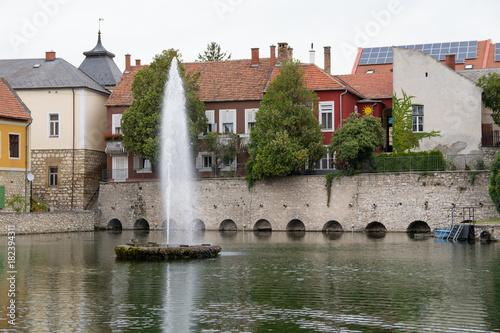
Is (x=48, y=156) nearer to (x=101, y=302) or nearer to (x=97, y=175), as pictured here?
(x=97, y=175)

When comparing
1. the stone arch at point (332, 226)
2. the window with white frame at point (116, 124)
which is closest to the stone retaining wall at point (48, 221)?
the window with white frame at point (116, 124)

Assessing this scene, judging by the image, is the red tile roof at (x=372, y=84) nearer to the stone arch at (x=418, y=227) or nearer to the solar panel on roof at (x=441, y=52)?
the solar panel on roof at (x=441, y=52)

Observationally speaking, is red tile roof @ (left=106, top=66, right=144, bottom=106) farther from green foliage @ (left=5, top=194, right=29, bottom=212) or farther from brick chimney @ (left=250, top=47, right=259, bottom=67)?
green foliage @ (left=5, top=194, right=29, bottom=212)

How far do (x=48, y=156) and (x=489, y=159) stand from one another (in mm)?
34382

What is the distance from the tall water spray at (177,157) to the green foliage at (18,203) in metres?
10.0

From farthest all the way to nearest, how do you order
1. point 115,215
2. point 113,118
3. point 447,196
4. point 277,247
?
point 113,118
point 115,215
point 447,196
point 277,247

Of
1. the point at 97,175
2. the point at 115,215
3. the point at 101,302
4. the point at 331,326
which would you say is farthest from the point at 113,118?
the point at 331,326

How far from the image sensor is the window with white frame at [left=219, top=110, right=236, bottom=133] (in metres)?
58.3

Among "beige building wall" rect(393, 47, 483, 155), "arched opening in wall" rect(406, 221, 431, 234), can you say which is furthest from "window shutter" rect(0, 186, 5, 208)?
"beige building wall" rect(393, 47, 483, 155)

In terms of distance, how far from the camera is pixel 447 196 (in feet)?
156

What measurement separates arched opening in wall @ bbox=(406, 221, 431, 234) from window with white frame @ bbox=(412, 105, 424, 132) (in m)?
7.86

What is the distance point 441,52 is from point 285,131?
26.4 metres

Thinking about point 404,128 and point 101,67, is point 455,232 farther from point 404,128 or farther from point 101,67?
point 101,67

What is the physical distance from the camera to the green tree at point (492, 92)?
170ft
